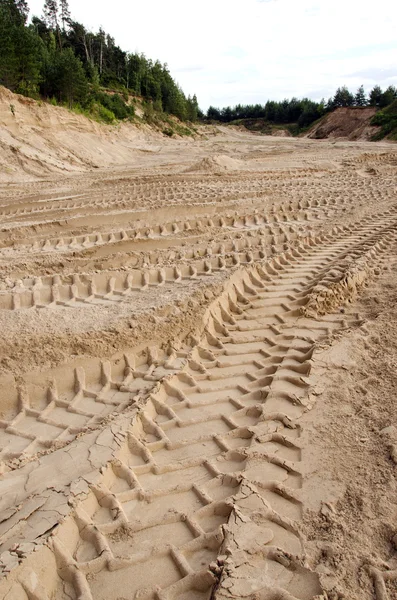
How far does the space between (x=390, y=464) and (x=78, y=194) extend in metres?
8.46

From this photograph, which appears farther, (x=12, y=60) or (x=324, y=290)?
(x=12, y=60)

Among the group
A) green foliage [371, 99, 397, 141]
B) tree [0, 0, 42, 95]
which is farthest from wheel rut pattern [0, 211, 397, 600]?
green foliage [371, 99, 397, 141]

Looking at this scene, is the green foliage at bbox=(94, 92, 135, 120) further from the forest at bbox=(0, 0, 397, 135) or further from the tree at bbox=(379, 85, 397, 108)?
the tree at bbox=(379, 85, 397, 108)

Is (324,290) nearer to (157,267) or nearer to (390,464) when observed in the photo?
(157,267)

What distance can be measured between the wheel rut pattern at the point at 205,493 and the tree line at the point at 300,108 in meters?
38.9

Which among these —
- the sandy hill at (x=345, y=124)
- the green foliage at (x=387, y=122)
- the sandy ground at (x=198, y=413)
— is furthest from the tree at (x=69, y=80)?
the sandy hill at (x=345, y=124)

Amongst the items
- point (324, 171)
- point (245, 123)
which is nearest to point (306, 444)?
point (324, 171)

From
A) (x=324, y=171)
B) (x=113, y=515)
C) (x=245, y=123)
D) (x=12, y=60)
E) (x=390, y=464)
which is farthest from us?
(x=245, y=123)

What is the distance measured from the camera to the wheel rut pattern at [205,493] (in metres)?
1.71

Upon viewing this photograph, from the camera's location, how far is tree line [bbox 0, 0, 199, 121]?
1728cm

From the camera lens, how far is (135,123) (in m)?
26.0

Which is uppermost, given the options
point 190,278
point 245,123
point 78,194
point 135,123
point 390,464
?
point 245,123

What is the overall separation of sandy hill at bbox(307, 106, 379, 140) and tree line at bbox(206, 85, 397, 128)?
6.50 feet

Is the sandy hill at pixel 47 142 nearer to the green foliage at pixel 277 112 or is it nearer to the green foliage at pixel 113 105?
the green foliage at pixel 113 105
